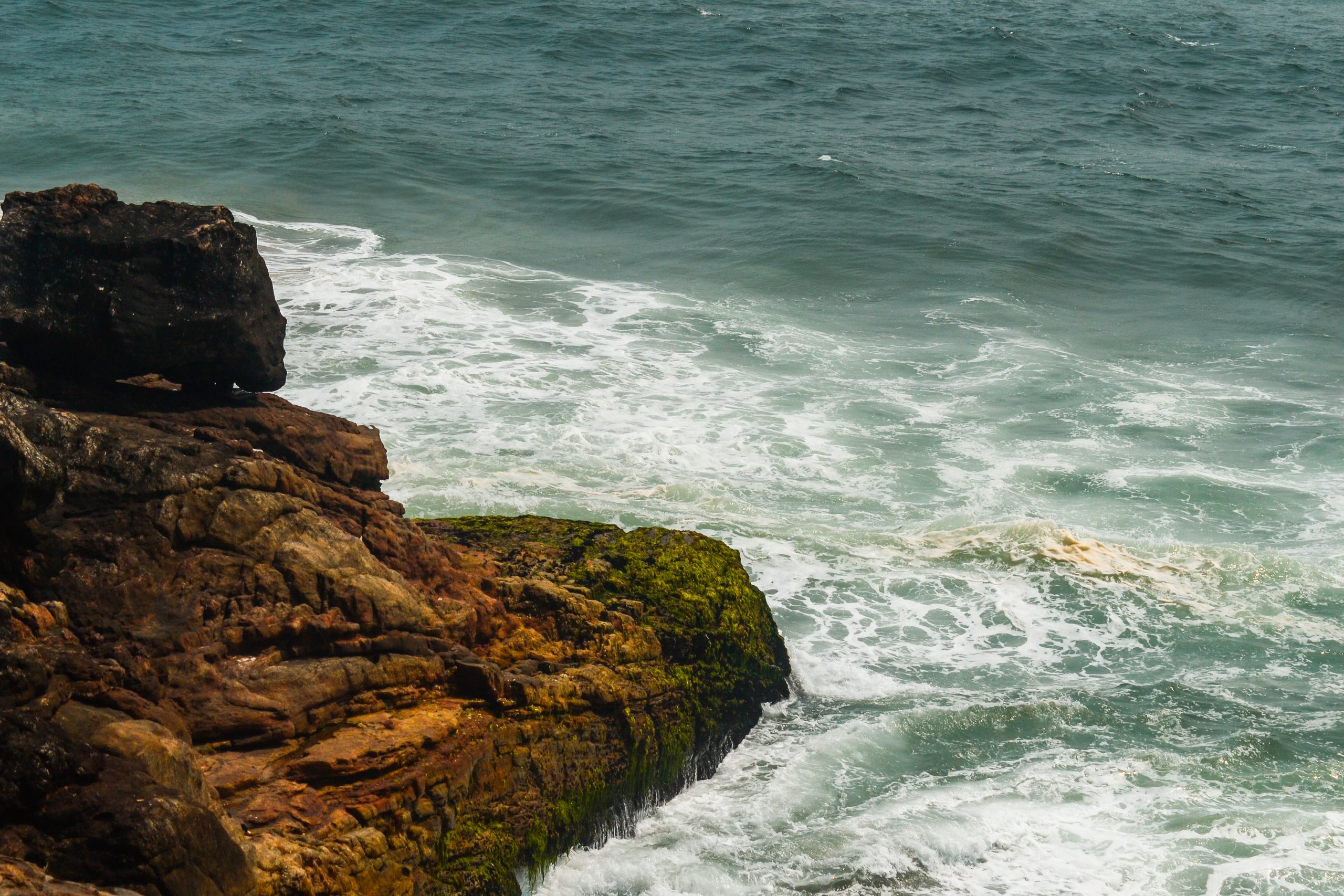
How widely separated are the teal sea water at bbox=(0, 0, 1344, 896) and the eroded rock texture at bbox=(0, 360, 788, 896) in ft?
2.40

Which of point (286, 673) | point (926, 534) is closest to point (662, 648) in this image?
point (286, 673)

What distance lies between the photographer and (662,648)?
807 cm

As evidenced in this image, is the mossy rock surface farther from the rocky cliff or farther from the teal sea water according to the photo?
the teal sea water

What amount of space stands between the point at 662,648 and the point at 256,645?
2.77m

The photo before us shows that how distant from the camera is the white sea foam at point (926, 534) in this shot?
297 inches

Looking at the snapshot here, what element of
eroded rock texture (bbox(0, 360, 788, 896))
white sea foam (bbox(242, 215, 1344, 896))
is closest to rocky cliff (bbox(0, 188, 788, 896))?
eroded rock texture (bbox(0, 360, 788, 896))

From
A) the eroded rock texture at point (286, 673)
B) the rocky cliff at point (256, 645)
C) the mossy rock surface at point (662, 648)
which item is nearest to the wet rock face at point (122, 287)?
the rocky cliff at point (256, 645)

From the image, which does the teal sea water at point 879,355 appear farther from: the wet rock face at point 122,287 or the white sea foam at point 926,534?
the wet rock face at point 122,287

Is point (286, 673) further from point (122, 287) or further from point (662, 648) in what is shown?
point (662, 648)

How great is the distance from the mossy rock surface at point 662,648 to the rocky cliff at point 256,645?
0.03 metres

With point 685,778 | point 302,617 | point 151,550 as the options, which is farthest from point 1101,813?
point 151,550

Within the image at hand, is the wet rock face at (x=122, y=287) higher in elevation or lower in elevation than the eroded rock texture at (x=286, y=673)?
higher

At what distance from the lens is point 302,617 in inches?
251

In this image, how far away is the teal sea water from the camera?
26.9 feet
